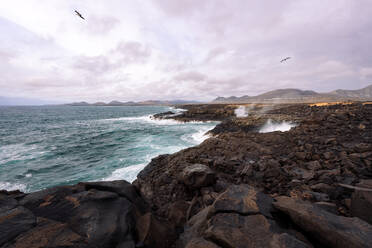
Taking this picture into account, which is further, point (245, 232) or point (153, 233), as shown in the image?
point (153, 233)

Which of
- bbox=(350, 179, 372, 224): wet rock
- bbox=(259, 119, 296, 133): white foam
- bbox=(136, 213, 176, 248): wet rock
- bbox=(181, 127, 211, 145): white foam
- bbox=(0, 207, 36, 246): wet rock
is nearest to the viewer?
bbox=(0, 207, 36, 246): wet rock

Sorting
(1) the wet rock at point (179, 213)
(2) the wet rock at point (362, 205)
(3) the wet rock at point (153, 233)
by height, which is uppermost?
(2) the wet rock at point (362, 205)

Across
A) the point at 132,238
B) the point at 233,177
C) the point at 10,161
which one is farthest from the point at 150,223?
the point at 10,161

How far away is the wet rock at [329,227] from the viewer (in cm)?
217

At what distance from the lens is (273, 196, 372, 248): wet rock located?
217cm

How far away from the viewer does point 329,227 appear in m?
2.33

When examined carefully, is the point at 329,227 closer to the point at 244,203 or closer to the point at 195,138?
the point at 244,203

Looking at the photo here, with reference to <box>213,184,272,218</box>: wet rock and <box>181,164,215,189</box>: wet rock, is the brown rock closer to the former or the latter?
<box>213,184,272,218</box>: wet rock

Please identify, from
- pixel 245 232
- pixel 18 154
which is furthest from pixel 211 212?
pixel 18 154

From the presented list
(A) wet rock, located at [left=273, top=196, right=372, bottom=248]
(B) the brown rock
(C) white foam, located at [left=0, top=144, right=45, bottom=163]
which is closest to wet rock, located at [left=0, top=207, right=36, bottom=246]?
(B) the brown rock

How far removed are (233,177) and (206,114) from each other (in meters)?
38.3

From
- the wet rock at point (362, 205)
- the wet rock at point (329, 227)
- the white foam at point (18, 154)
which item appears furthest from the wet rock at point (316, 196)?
the white foam at point (18, 154)

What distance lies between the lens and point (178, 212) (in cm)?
402

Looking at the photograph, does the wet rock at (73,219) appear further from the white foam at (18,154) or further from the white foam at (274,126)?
the white foam at (274,126)
